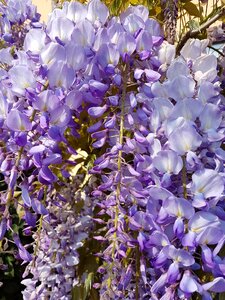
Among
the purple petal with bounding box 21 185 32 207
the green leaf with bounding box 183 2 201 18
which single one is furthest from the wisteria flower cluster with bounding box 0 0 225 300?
the green leaf with bounding box 183 2 201 18

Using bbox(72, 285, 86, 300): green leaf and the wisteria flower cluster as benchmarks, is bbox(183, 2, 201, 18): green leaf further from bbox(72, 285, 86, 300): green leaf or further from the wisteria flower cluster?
bbox(72, 285, 86, 300): green leaf

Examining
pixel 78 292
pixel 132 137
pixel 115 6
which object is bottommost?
pixel 78 292

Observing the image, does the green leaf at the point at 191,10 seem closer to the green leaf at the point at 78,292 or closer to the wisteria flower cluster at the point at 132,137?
the wisteria flower cluster at the point at 132,137

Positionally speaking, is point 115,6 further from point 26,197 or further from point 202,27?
point 26,197

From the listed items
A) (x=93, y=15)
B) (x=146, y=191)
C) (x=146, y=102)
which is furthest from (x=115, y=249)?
(x=93, y=15)

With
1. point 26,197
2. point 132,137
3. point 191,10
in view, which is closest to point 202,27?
point 191,10

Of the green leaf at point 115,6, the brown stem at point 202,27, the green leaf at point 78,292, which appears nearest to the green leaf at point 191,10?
the brown stem at point 202,27

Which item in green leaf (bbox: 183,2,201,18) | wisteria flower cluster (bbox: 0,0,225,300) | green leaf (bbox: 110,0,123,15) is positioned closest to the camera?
wisteria flower cluster (bbox: 0,0,225,300)

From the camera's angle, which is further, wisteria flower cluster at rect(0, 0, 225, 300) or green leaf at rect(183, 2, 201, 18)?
green leaf at rect(183, 2, 201, 18)
